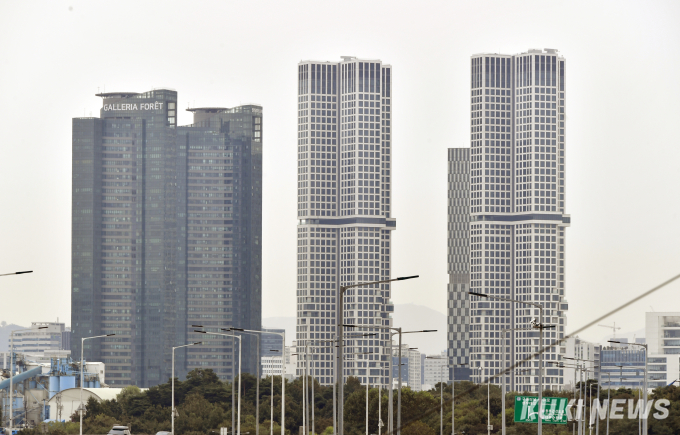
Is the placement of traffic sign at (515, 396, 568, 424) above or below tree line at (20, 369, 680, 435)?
above

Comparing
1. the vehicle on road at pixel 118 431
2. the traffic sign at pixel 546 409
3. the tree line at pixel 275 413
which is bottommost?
the tree line at pixel 275 413

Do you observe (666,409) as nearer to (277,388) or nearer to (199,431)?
(199,431)

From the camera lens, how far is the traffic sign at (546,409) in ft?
166

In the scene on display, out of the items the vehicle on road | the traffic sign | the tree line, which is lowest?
the tree line

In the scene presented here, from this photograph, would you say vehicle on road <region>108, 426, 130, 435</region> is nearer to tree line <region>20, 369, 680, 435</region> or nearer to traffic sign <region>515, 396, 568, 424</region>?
tree line <region>20, 369, 680, 435</region>

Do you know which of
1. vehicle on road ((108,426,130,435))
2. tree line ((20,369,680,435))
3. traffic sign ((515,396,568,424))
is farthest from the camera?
tree line ((20,369,680,435))

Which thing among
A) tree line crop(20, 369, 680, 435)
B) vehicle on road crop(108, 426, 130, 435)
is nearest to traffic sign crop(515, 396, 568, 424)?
tree line crop(20, 369, 680, 435)

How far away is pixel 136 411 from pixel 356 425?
27.4 m

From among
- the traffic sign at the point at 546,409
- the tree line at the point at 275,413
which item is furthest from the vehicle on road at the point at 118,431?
the traffic sign at the point at 546,409

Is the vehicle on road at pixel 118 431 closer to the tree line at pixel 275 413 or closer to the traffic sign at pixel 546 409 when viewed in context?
the tree line at pixel 275 413

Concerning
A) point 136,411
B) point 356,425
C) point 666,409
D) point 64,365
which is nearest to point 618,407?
point 666,409

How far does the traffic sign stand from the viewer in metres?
50.6

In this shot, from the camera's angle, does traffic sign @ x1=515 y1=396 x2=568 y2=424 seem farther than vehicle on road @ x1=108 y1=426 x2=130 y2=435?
No

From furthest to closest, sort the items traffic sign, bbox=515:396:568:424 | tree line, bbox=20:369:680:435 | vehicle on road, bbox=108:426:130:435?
tree line, bbox=20:369:680:435, vehicle on road, bbox=108:426:130:435, traffic sign, bbox=515:396:568:424
